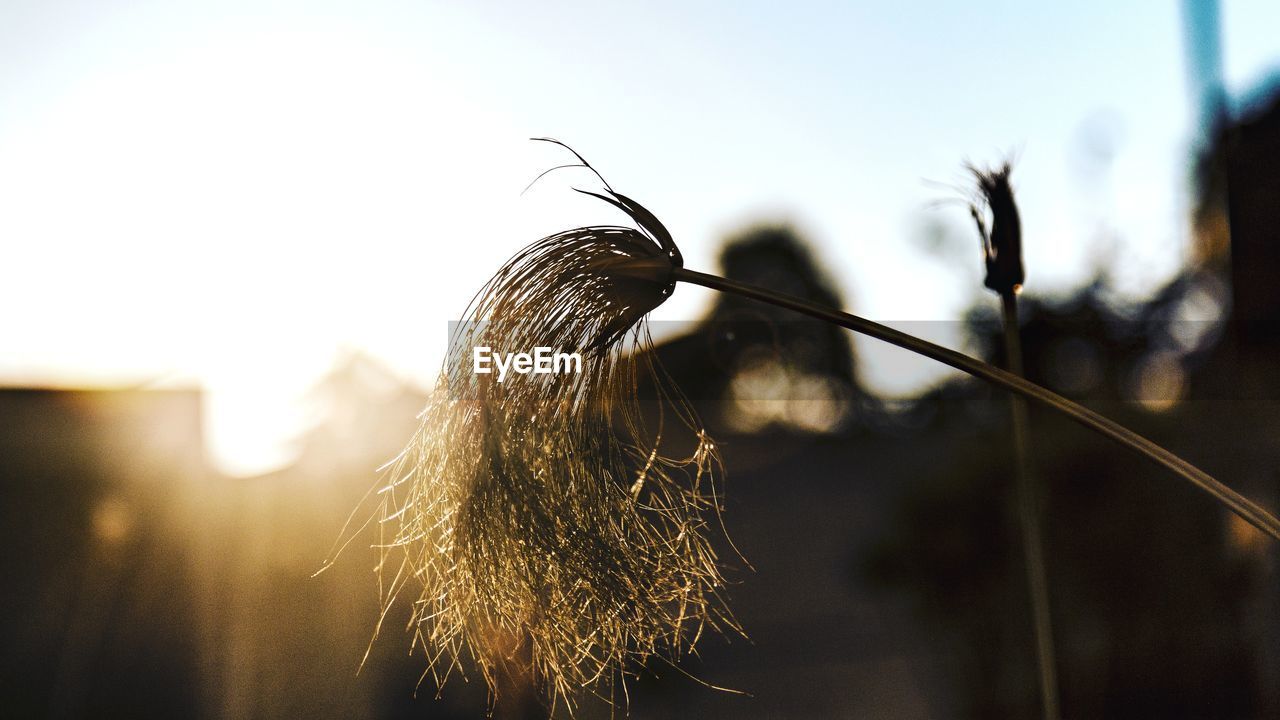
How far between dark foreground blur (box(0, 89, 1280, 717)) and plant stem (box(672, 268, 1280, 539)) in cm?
86

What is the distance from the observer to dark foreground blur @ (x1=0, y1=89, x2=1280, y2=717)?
1.28 meters

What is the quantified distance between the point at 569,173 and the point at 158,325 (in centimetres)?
71

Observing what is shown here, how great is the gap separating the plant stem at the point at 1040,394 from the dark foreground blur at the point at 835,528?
2.83 ft

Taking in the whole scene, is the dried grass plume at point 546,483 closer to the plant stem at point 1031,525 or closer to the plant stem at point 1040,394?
the plant stem at point 1040,394

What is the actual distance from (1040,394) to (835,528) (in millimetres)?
1433

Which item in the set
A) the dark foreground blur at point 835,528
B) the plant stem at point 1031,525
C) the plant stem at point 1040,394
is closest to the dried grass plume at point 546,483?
the plant stem at point 1040,394

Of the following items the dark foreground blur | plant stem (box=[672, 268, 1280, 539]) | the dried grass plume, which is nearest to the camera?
plant stem (box=[672, 268, 1280, 539])

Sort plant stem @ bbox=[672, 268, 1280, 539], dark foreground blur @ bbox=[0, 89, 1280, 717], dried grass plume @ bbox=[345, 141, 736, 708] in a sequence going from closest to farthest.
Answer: plant stem @ bbox=[672, 268, 1280, 539] → dried grass plume @ bbox=[345, 141, 736, 708] → dark foreground blur @ bbox=[0, 89, 1280, 717]

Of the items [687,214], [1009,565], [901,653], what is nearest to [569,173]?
[687,214]

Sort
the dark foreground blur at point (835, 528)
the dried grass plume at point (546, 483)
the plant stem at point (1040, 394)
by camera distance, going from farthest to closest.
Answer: the dark foreground blur at point (835, 528), the dried grass plume at point (546, 483), the plant stem at point (1040, 394)

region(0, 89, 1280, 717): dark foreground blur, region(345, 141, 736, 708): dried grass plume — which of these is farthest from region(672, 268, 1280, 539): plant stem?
region(0, 89, 1280, 717): dark foreground blur

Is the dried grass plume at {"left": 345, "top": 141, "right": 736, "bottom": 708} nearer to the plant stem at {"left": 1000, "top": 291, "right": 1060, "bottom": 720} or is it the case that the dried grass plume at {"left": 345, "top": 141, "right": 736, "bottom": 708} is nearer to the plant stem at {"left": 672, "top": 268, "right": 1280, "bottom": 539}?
the plant stem at {"left": 672, "top": 268, "right": 1280, "bottom": 539}

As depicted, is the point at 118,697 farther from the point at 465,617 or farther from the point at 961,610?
the point at 961,610

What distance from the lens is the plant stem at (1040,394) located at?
44 cm
